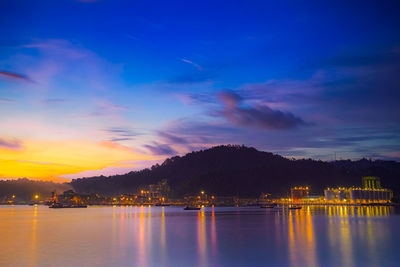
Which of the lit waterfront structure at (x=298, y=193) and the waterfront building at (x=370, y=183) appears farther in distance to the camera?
the lit waterfront structure at (x=298, y=193)

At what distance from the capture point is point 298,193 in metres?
187

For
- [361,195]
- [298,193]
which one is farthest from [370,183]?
[298,193]

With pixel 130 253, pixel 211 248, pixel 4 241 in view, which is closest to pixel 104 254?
pixel 130 253

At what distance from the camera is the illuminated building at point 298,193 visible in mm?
184850

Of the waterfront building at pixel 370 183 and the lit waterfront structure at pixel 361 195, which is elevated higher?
the waterfront building at pixel 370 183

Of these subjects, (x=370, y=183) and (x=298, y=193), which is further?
(x=298, y=193)

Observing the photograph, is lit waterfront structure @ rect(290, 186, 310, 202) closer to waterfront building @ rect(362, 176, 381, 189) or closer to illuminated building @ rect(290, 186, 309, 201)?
illuminated building @ rect(290, 186, 309, 201)

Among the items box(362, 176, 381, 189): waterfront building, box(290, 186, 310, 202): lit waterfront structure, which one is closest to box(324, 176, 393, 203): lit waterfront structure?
box(362, 176, 381, 189): waterfront building

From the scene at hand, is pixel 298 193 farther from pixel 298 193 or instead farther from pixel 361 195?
pixel 361 195

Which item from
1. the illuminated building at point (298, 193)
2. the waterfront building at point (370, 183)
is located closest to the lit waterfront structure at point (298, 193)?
the illuminated building at point (298, 193)

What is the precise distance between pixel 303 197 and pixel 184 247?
162 m

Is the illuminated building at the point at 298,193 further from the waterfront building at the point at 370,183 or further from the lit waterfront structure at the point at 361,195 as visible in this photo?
the waterfront building at the point at 370,183

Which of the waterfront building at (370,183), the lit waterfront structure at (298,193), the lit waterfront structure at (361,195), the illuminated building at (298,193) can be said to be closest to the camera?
the lit waterfront structure at (361,195)

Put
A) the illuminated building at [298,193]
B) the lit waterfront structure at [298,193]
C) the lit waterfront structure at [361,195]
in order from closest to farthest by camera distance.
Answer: the lit waterfront structure at [361,195]
the lit waterfront structure at [298,193]
the illuminated building at [298,193]
